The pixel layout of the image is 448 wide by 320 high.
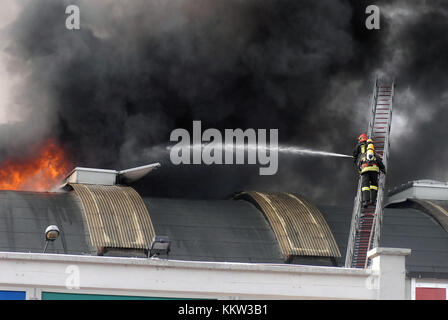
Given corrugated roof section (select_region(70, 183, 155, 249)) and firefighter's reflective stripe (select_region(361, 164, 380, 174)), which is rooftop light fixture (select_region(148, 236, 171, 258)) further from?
firefighter's reflective stripe (select_region(361, 164, 380, 174))

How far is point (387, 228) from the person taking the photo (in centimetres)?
3525

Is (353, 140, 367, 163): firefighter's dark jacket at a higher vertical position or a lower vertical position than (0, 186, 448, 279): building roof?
higher

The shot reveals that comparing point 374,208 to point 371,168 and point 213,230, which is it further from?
point 213,230

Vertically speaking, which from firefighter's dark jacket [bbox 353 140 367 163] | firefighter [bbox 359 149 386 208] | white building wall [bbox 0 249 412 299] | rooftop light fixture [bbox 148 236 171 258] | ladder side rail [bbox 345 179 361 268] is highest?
firefighter's dark jacket [bbox 353 140 367 163]

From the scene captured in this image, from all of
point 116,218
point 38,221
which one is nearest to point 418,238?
point 116,218

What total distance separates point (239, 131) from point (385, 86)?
15916 millimetres

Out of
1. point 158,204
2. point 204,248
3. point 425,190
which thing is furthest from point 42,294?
point 425,190

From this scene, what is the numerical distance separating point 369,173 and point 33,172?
59.9 feet

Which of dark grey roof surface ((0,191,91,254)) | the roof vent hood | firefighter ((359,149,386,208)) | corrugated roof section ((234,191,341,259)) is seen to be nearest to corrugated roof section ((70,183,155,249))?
dark grey roof surface ((0,191,91,254))

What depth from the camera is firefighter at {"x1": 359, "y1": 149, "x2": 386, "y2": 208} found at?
3109 cm

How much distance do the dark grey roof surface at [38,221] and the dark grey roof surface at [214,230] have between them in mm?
2592

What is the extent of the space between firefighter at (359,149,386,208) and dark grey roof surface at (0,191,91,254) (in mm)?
8277

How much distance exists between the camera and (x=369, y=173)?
31.2 metres
